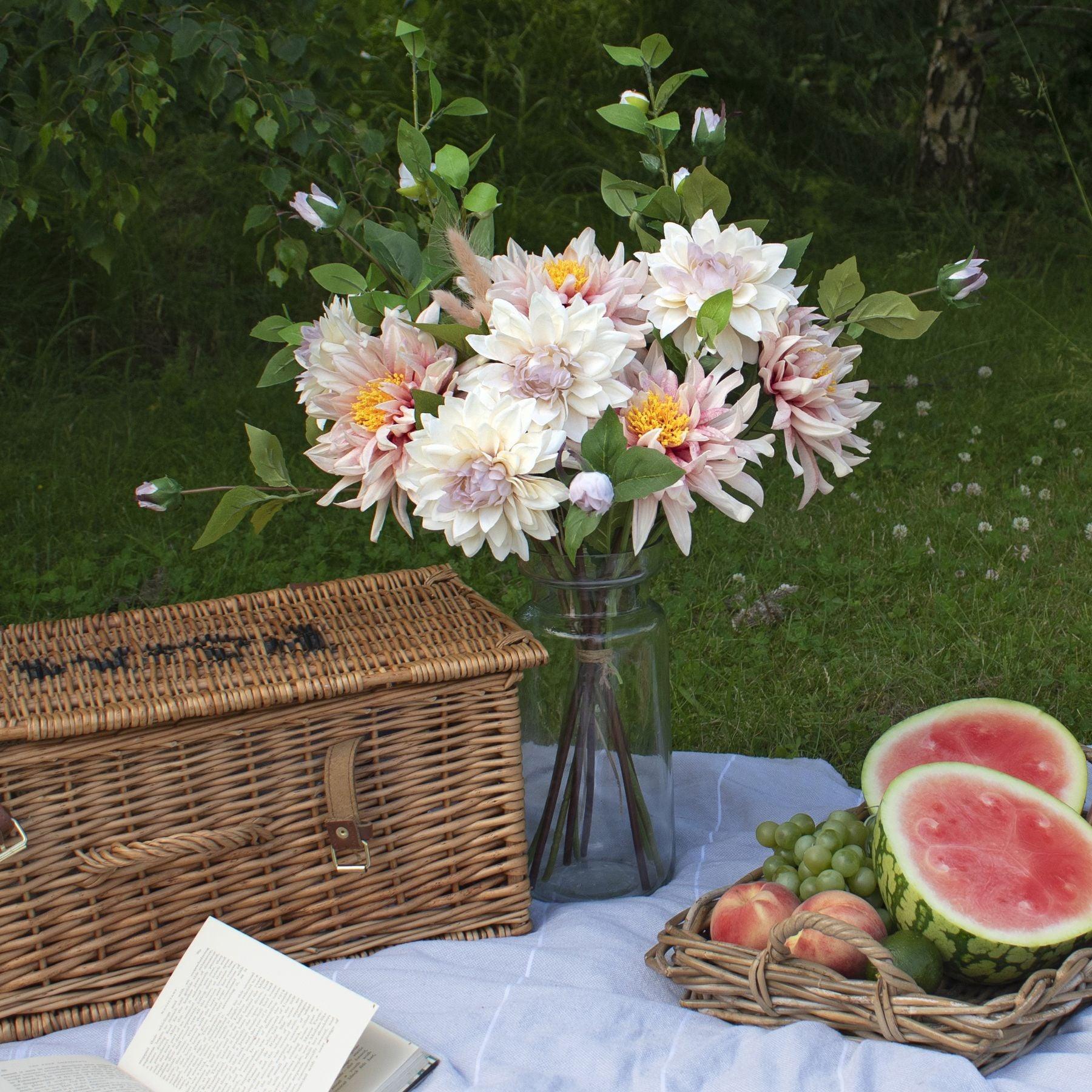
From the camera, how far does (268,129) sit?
8.05 ft

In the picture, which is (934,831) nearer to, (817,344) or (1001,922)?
(1001,922)

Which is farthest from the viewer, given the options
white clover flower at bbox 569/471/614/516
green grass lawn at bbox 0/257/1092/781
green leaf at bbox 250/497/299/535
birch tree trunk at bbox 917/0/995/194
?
birch tree trunk at bbox 917/0/995/194

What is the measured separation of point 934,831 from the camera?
5.24 feet

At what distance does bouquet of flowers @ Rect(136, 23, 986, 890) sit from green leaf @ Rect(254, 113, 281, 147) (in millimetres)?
849

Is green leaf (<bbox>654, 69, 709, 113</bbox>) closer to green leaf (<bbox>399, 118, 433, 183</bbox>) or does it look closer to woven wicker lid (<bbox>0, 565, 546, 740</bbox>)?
green leaf (<bbox>399, 118, 433, 183</bbox>)

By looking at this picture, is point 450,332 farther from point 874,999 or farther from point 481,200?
point 874,999

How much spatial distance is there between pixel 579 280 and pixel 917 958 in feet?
2.95

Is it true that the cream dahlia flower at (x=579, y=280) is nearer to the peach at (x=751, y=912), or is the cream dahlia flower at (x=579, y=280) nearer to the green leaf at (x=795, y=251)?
the green leaf at (x=795, y=251)

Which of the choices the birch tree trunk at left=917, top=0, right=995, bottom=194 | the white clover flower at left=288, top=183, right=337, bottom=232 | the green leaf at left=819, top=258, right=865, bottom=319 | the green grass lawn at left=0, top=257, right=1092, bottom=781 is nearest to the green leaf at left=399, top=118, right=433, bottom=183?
the white clover flower at left=288, top=183, right=337, bottom=232

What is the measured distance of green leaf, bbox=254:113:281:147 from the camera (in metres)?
2.45

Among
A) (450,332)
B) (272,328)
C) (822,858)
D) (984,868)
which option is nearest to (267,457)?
(272,328)

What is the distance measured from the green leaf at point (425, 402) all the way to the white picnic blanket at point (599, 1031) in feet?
2.46

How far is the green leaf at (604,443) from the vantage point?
57.0 inches

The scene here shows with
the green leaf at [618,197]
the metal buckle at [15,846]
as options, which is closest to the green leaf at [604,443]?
the green leaf at [618,197]
